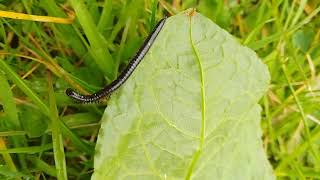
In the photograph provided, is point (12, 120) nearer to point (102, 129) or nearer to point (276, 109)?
point (102, 129)

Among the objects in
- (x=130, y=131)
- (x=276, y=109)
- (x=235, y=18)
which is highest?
(x=235, y=18)

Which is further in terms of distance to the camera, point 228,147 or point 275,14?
point 275,14

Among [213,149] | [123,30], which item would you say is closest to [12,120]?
[123,30]

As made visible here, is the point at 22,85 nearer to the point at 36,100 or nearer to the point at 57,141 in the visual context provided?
the point at 36,100

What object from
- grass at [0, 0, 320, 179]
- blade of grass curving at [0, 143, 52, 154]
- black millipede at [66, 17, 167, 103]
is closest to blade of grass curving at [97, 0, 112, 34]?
grass at [0, 0, 320, 179]

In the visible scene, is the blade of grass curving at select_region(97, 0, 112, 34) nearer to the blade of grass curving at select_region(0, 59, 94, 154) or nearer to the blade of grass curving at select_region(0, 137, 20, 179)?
the blade of grass curving at select_region(0, 59, 94, 154)


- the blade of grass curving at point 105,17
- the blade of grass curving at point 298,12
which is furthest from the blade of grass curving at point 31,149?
the blade of grass curving at point 298,12

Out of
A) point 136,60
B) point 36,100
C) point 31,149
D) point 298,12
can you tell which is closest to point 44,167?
point 31,149
